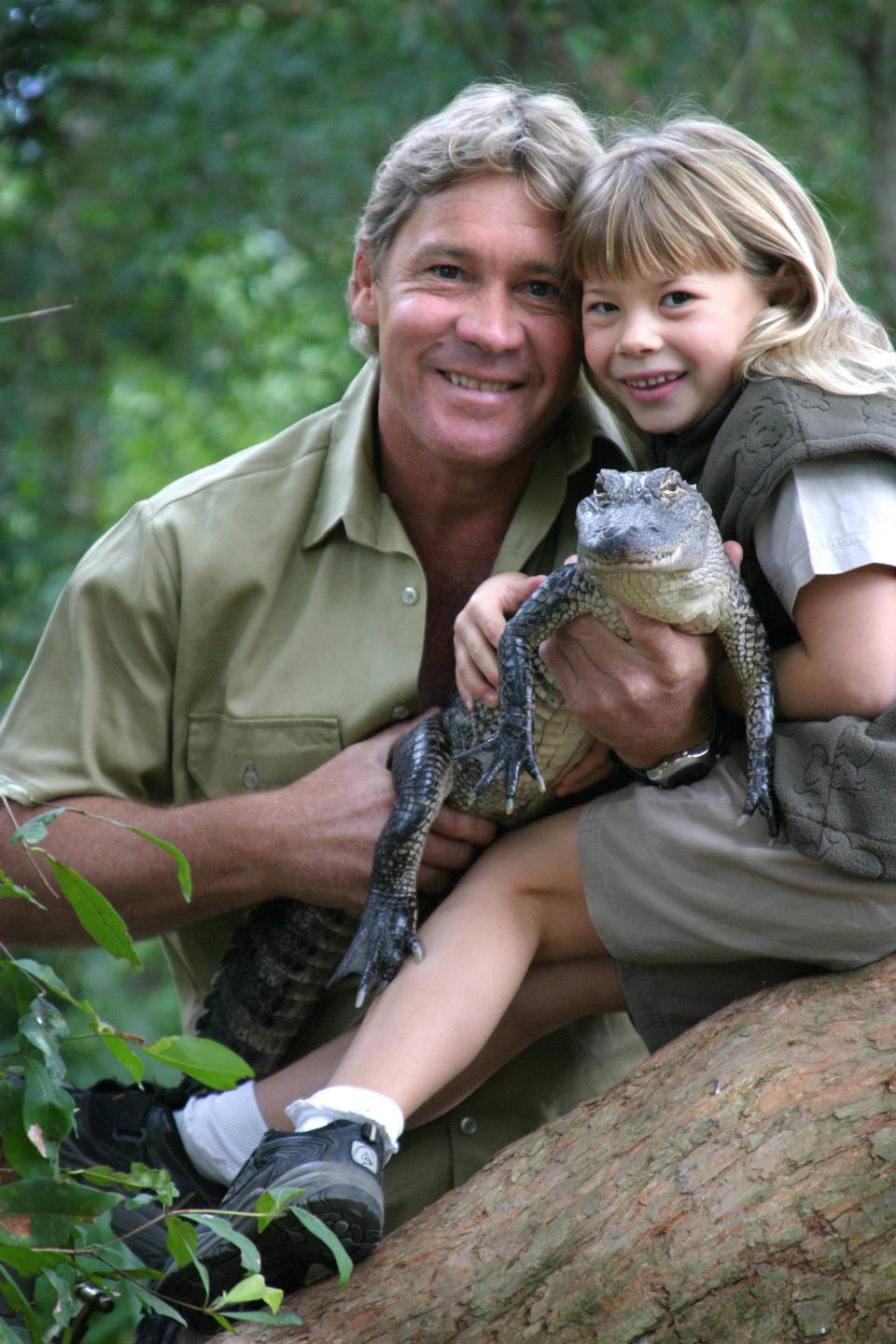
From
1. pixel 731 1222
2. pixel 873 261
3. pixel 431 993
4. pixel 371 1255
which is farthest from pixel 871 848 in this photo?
pixel 873 261

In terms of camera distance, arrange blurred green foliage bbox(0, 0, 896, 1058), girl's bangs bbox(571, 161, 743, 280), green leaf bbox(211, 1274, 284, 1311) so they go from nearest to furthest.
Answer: green leaf bbox(211, 1274, 284, 1311) → girl's bangs bbox(571, 161, 743, 280) → blurred green foliage bbox(0, 0, 896, 1058)

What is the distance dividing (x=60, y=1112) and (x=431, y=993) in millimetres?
1030

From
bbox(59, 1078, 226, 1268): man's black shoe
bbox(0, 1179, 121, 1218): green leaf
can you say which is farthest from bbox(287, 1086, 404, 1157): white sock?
bbox(0, 1179, 121, 1218): green leaf

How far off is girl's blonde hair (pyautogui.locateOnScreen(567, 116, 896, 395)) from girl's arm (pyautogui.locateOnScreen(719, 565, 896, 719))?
1.57 feet

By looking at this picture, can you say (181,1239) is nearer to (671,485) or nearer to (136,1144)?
(136,1144)

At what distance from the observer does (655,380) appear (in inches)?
123

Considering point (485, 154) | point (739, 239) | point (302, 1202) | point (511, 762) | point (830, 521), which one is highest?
point (485, 154)

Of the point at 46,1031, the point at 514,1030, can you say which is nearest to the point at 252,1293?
the point at 46,1031

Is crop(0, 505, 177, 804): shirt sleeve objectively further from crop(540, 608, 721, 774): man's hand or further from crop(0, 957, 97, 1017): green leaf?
crop(0, 957, 97, 1017): green leaf

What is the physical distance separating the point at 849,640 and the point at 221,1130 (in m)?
1.77

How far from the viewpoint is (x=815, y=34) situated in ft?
29.2

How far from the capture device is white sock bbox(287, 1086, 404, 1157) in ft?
8.95

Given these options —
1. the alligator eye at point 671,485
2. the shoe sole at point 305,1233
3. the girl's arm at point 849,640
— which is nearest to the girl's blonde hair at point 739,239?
the alligator eye at point 671,485

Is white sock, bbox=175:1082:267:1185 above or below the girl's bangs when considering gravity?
below
